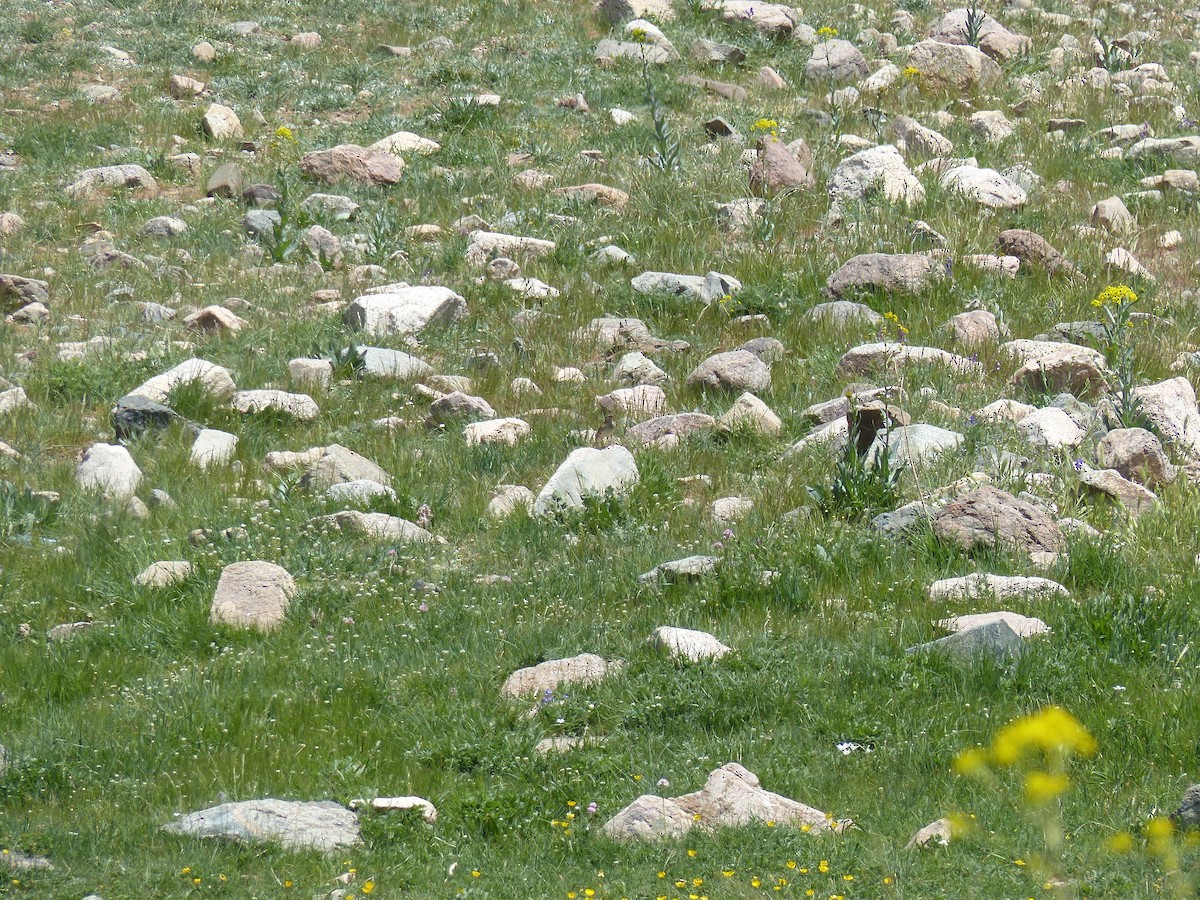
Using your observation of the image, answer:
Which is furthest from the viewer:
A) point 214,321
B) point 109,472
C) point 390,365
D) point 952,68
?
point 952,68

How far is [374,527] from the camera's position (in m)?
6.21

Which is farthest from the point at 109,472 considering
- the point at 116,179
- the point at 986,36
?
the point at 986,36

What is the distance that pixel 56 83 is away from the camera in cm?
1421

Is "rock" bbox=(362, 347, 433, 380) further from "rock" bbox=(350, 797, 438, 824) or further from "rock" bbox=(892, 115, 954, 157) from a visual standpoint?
"rock" bbox=(892, 115, 954, 157)

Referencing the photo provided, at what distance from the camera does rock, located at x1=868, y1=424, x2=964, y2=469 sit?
6.57 meters

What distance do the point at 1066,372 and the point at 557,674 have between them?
3.99 m

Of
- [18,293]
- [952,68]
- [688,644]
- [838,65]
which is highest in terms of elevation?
[952,68]

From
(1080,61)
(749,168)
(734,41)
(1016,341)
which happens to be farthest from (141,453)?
(1080,61)

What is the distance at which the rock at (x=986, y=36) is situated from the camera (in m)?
A: 14.5

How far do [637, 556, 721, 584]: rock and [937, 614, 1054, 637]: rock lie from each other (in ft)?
3.48

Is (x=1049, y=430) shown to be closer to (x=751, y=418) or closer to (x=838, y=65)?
(x=751, y=418)

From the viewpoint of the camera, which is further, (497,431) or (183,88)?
(183,88)

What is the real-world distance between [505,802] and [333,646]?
1271 millimetres

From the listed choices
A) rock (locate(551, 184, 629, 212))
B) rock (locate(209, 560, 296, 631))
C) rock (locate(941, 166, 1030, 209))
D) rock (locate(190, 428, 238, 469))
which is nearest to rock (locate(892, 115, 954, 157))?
rock (locate(941, 166, 1030, 209))
